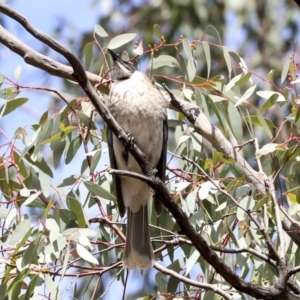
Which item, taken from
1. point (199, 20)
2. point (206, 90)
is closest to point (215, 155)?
point (206, 90)

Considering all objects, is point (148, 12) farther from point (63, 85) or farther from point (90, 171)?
point (90, 171)

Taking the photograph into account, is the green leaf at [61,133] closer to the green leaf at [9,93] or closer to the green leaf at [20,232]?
the green leaf at [9,93]

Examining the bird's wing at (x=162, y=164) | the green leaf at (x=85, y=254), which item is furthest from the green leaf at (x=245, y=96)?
the green leaf at (x=85, y=254)

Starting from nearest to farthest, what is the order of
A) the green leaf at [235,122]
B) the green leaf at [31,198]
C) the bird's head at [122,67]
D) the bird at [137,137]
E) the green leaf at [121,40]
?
the green leaf at [31,198]
the green leaf at [235,122]
the green leaf at [121,40]
the bird at [137,137]
the bird's head at [122,67]

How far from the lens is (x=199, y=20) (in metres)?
8.50

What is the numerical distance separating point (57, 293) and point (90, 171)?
0.49 metres

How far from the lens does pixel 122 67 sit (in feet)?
12.4

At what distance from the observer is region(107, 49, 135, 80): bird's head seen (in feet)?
12.3

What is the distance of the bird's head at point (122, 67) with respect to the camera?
3.74m

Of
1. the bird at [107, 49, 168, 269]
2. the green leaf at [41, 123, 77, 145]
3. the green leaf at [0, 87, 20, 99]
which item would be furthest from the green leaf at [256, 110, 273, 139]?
the green leaf at [0, 87, 20, 99]

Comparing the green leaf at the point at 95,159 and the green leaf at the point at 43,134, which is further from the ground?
the green leaf at the point at 43,134

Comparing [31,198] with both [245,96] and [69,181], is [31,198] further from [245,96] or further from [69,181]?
[245,96]

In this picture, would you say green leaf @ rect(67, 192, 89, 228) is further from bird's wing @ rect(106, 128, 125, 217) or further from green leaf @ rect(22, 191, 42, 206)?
bird's wing @ rect(106, 128, 125, 217)

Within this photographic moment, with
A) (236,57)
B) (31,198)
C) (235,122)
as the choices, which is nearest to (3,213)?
(31,198)
